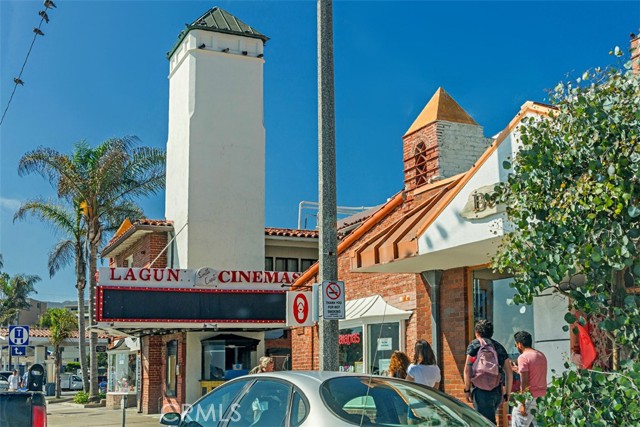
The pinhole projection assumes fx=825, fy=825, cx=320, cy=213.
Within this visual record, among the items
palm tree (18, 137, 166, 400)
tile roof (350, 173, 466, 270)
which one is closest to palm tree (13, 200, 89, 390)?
palm tree (18, 137, 166, 400)

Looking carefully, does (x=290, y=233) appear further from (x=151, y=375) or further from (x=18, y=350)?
(x=18, y=350)

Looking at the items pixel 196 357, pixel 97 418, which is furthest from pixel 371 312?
pixel 97 418

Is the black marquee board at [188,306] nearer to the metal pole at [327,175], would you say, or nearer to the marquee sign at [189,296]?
the marquee sign at [189,296]

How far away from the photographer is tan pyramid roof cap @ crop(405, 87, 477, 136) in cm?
1477

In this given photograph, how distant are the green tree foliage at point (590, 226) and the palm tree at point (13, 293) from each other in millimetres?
67566

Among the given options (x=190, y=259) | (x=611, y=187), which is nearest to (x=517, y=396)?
(x=611, y=187)

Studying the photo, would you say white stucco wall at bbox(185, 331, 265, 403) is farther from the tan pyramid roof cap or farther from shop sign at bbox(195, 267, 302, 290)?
the tan pyramid roof cap

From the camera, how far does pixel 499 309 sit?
464 inches

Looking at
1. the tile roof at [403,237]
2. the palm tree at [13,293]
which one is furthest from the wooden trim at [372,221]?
the palm tree at [13,293]

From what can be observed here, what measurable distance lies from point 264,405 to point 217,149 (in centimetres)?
2163

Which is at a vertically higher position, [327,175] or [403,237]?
[327,175]

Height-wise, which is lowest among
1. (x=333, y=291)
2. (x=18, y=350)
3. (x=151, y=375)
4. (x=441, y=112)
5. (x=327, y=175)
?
(x=151, y=375)

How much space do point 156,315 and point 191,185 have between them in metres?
5.67

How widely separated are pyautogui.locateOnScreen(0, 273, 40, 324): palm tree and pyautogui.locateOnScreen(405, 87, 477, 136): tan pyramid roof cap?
193 feet
